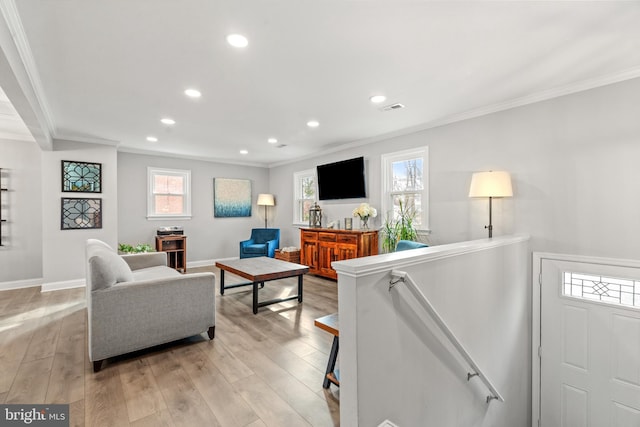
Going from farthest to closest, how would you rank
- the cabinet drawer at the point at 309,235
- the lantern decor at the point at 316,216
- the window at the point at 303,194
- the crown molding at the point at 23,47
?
1. the window at the point at 303,194
2. the lantern decor at the point at 316,216
3. the cabinet drawer at the point at 309,235
4. the crown molding at the point at 23,47

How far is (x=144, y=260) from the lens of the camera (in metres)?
4.03

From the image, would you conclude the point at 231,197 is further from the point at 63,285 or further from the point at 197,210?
the point at 63,285

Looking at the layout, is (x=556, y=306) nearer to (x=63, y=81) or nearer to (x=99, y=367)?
(x=99, y=367)

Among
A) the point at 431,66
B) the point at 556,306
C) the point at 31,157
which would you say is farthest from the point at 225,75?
the point at 31,157

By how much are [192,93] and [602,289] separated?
4463 millimetres

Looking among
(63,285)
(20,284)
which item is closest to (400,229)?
(63,285)

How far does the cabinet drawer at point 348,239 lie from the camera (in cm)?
474

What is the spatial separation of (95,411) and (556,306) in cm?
403

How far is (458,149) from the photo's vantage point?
3.86 m

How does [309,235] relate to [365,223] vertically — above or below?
below

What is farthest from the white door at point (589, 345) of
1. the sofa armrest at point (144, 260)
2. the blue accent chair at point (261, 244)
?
the sofa armrest at point (144, 260)

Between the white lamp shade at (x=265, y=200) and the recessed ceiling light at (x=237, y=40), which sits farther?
the white lamp shade at (x=265, y=200)

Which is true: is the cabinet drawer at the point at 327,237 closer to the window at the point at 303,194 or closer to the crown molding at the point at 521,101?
the window at the point at 303,194

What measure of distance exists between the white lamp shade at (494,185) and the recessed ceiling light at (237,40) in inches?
103
